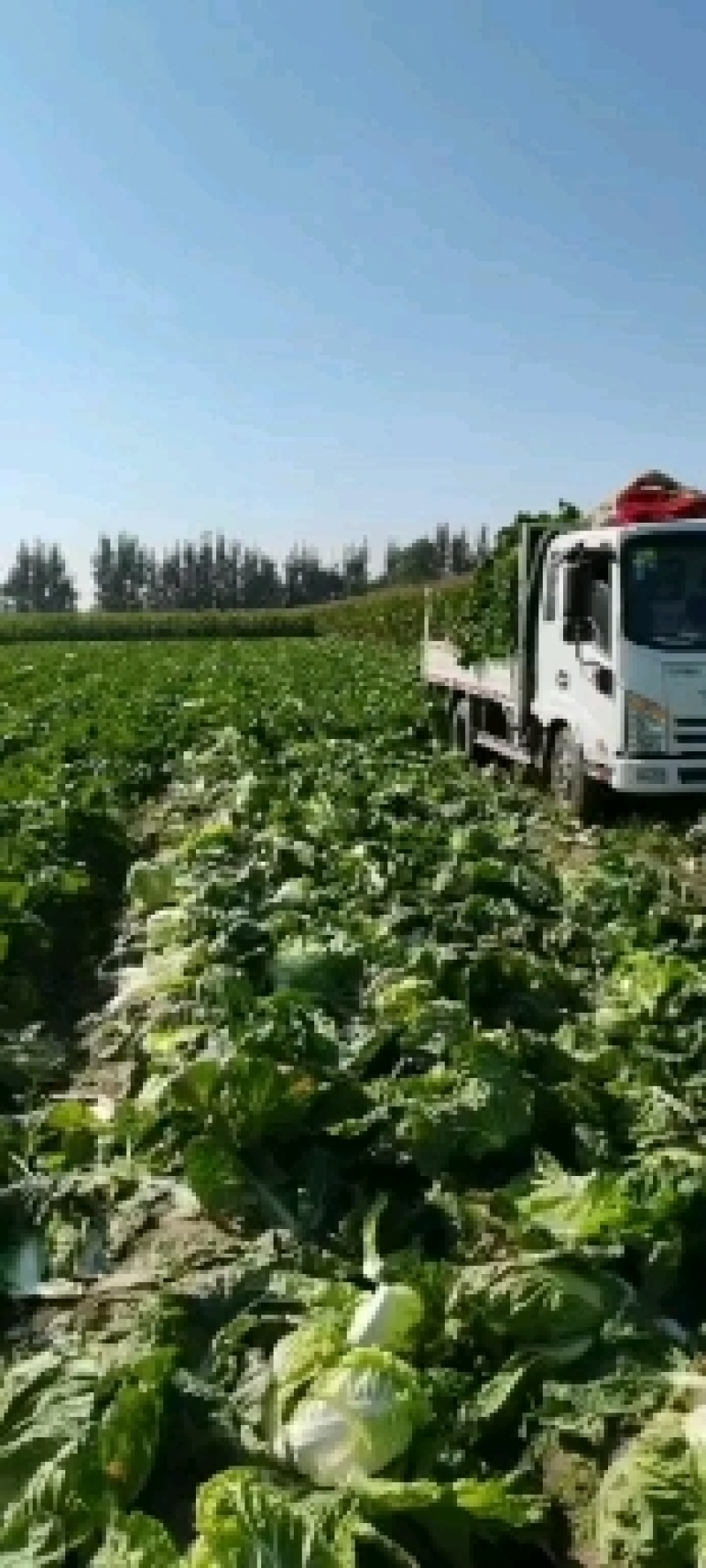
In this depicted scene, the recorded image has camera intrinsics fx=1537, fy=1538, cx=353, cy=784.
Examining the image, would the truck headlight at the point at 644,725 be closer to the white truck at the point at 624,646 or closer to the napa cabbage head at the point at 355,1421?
the white truck at the point at 624,646

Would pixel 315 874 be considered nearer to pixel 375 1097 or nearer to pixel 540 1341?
pixel 375 1097

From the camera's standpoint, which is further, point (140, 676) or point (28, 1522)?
point (140, 676)

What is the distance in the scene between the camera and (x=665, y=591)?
1078cm

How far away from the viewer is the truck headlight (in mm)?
10555

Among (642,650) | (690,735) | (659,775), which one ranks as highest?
(642,650)

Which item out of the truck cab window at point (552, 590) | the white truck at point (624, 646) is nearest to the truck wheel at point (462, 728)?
the white truck at point (624, 646)

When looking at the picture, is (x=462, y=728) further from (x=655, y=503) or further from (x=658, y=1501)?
(x=658, y=1501)

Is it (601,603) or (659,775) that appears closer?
(659,775)

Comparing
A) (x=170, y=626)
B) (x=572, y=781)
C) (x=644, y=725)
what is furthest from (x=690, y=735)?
(x=170, y=626)

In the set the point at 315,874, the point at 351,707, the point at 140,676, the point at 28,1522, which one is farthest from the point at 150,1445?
the point at 140,676

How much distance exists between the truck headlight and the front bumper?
0.29ft

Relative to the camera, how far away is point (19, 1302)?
13.3 feet

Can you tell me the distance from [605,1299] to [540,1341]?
19 cm

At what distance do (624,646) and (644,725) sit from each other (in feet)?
1.84
